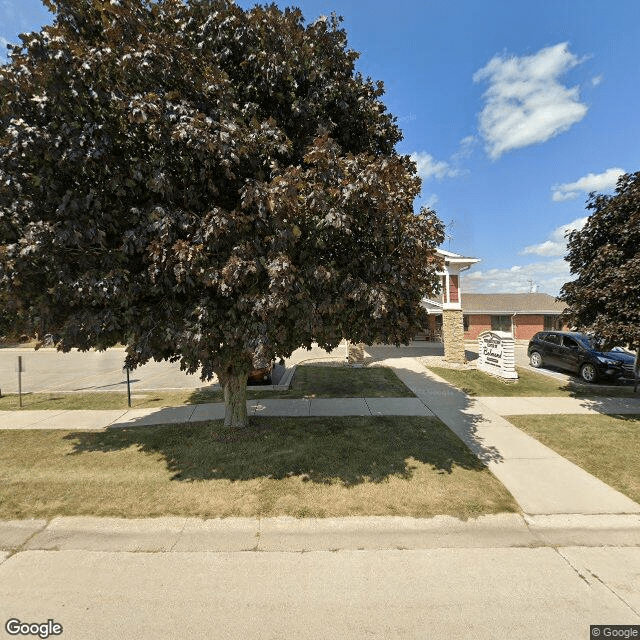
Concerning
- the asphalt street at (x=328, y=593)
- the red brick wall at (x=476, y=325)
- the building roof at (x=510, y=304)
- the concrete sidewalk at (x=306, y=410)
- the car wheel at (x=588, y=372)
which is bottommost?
A: the asphalt street at (x=328, y=593)

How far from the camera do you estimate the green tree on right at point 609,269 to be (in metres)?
6.90

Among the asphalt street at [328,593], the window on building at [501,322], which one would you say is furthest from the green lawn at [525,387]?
the window on building at [501,322]

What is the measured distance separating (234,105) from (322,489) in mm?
4997

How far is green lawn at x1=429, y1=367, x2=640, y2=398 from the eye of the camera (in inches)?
379

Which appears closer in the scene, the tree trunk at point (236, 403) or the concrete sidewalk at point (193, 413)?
the tree trunk at point (236, 403)

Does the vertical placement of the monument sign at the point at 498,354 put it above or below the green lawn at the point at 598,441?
above

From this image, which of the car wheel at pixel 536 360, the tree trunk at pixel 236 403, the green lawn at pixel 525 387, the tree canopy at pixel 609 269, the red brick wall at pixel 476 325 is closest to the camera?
the tree trunk at pixel 236 403

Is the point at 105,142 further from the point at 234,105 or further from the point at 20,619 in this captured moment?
the point at 20,619

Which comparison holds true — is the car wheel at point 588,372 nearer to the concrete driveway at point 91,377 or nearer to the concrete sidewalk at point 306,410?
the concrete sidewalk at point 306,410

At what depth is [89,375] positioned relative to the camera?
13.6 meters

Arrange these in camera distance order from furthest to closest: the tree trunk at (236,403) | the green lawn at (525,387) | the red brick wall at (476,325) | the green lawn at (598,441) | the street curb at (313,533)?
the red brick wall at (476,325) → the green lawn at (525,387) → the tree trunk at (236,403) → the green lawn at (598,441) → the street curb at (313,533)

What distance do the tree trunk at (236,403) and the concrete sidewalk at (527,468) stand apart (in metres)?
4.23

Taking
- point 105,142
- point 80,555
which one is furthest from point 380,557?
point 105,142

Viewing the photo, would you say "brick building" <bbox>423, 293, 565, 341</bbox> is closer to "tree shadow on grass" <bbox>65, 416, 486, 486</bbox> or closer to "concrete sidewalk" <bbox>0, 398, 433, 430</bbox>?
"concrete sidewalk" <bbox>0, 398, 433, 430</bbox>
